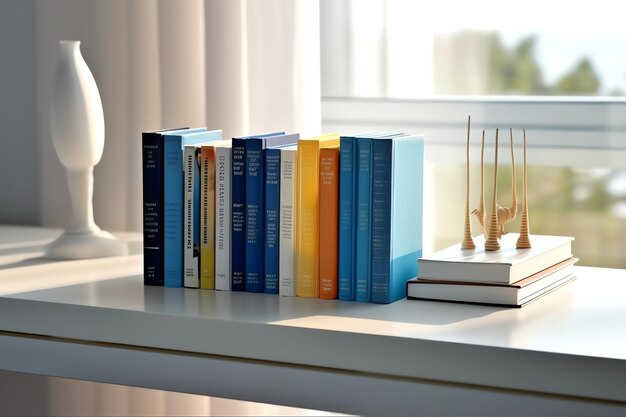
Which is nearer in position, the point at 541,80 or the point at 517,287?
the point at 517,287

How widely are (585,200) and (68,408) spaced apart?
1.29 meters

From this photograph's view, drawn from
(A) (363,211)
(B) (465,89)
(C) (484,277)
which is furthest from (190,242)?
(B) (465,89)

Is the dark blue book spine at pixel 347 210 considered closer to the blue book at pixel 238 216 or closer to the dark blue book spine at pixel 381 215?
the dark blue book spine at pixel 381 215

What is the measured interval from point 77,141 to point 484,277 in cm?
69

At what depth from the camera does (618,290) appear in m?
1.28

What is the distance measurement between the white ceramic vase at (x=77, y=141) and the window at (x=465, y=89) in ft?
1.59

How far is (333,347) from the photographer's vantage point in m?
1.05

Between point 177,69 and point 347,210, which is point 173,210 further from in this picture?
point 177,69

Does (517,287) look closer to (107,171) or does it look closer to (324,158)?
(324,158)

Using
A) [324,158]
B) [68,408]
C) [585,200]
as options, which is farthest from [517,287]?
[585,200]

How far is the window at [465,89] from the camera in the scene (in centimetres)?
167

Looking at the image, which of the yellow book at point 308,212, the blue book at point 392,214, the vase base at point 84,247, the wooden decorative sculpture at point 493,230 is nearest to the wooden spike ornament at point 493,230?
the wooden decorative sculpture at point 493,230

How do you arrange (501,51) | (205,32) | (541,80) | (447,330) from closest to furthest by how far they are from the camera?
(447,330), (205,32), (501,51), (541,80)

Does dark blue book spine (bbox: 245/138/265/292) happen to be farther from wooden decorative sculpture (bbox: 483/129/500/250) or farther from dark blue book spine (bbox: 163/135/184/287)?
wooden decorative sculpture (bbox: 483/129/500/250)
